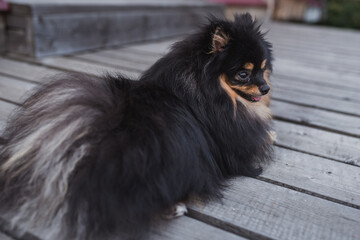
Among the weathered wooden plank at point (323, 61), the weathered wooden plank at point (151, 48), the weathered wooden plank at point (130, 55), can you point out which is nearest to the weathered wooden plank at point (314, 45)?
the weathered wooden plank at point (323, 61)

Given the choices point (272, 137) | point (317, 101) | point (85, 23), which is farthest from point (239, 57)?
point (85, 23)

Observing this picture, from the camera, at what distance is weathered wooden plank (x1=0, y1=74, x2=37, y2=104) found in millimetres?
2257

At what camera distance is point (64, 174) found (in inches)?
44.2

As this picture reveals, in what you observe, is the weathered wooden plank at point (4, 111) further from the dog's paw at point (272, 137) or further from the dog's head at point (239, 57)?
the dog's paw at point (272, 137)

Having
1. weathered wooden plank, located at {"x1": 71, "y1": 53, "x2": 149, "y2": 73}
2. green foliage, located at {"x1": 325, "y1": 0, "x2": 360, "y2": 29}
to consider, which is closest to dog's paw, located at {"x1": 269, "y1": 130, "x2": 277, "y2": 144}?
weathered wooden plank, located at {"x1": 71, "y1": 53, "x2": 149, "y2": 73}

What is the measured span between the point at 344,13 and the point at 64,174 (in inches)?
437

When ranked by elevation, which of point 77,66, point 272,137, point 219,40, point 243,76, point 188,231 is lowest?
point 188,231

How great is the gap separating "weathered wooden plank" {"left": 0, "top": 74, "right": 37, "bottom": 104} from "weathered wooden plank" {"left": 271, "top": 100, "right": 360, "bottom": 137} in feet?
5.95

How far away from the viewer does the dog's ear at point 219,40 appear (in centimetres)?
153

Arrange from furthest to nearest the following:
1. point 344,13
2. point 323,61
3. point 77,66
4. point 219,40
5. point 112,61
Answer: point 344,13 → point 323,61 → point 112,61 → point 77,66 → point 219,40

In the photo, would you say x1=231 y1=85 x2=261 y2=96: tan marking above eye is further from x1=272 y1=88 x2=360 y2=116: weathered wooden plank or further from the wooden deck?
x1=272 y1=88 x2=360 y2=116: weathered wooden plank

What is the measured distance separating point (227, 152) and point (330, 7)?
10.7 m

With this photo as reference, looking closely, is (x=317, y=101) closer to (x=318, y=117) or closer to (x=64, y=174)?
(x=318, y=117)

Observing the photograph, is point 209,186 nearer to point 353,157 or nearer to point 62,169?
point 62,169
